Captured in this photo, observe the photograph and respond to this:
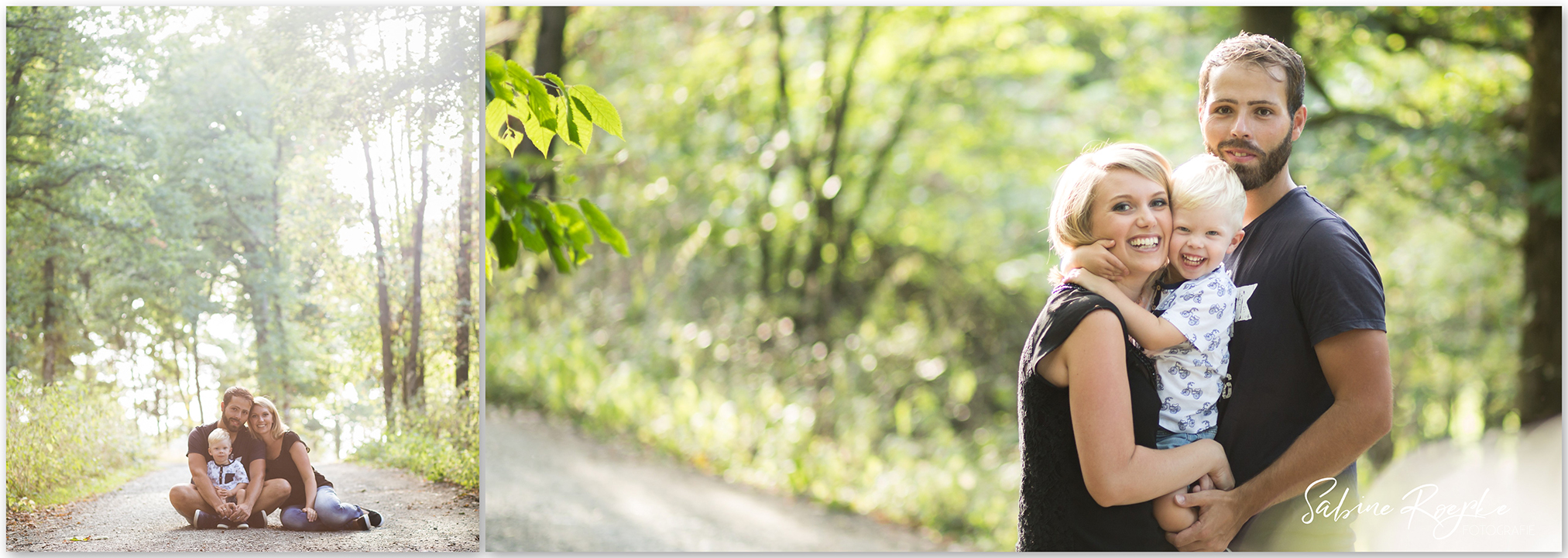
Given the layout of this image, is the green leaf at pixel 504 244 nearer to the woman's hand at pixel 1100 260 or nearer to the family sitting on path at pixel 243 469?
the woman's hand at pixel 1100 260

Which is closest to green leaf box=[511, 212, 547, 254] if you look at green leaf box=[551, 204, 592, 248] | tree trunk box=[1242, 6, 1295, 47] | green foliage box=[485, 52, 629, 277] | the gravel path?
green foliage box=[485, 52, 629, 277]

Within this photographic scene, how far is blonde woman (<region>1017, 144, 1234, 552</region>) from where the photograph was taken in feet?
3.97

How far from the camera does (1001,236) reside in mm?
5094

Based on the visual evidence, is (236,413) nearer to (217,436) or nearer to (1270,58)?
(217,436)

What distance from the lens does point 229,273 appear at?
7.33 ft

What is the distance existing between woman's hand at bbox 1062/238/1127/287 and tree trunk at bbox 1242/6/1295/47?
9.53 ft

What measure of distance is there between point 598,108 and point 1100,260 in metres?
0.89

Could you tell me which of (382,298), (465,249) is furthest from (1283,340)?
(382,298)

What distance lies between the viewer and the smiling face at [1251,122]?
59.4 inches

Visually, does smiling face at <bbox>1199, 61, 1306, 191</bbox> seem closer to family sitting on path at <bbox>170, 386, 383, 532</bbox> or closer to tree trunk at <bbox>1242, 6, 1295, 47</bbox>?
family sitting on path at <bbox>170, 386, 383, 532</bbox>

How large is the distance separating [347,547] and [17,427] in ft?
2.91

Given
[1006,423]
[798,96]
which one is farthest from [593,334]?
[1006,423]

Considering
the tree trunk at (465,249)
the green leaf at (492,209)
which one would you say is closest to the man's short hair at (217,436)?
the tree trunk at (465,249)

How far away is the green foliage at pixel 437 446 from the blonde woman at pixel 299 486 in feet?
0.39
